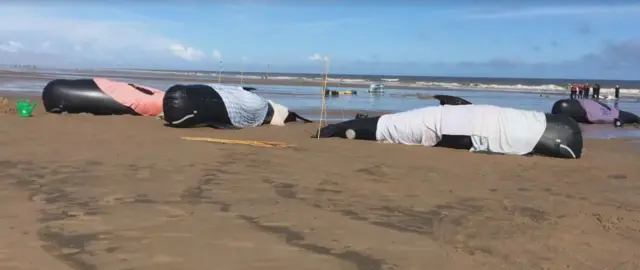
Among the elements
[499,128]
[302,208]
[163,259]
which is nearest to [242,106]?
[499,128]

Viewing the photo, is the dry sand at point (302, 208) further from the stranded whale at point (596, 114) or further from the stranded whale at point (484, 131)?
the stranded whale at point (596, 114)

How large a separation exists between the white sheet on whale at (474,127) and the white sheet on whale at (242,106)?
3837mm

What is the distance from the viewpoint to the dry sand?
4.81 meters

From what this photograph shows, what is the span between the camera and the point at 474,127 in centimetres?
1178

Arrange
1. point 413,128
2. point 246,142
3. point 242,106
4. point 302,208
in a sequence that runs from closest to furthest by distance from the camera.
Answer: point 302,208
point 246,142
point 413,128
point 242,106

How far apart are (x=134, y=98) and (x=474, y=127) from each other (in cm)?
948

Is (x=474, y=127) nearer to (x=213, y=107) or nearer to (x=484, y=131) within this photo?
(x=484, y=131)

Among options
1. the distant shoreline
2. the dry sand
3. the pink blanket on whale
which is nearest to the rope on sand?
the dry sand

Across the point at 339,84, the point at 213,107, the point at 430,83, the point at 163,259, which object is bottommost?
the point at 163,259

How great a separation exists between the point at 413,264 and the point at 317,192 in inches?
105

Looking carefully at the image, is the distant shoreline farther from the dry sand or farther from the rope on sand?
the dry sand

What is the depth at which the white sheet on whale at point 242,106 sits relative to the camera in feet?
48.5

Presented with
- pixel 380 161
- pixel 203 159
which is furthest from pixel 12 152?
pixel 380 161

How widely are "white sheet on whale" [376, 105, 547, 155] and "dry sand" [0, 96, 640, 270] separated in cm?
66
